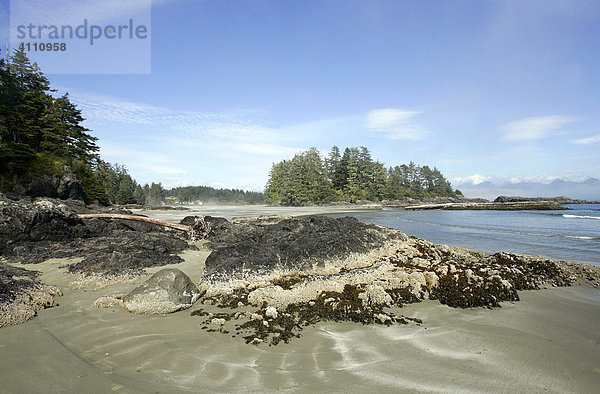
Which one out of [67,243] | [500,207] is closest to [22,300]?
[67,243]

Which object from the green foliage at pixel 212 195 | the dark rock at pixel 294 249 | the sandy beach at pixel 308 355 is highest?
the green foliage at pixel 212 195

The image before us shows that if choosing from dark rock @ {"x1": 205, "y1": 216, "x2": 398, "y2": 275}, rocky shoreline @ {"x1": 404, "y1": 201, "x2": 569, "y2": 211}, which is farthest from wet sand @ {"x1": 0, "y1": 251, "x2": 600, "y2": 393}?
rocky shoreline @ {"x1": 404, "y1": 201, "x2": 569, "y2": 211}

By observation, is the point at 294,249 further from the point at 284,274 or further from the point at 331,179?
the point at 331,179

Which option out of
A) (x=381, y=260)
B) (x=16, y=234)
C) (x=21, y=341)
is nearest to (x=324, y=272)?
(x=381, y=260)

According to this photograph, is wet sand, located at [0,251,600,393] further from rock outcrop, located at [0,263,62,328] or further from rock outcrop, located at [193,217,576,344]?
rock outcrop, located at [193,217,576,344]

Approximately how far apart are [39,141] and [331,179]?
210ft

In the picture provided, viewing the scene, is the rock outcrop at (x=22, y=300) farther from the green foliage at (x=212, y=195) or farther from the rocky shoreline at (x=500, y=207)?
the green foliage at (x=212, y=195)

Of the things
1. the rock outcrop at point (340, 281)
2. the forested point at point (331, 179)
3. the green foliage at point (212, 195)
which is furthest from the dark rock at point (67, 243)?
the green foliage at point (212, 195)

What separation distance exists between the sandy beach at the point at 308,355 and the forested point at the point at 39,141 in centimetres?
2439

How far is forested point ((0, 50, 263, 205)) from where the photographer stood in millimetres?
21248

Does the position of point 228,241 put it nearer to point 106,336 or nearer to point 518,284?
point 106,336

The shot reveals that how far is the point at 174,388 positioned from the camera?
91.7 inches

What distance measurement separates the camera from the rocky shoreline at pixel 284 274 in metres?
3.90

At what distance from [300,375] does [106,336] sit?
2.32 meters
